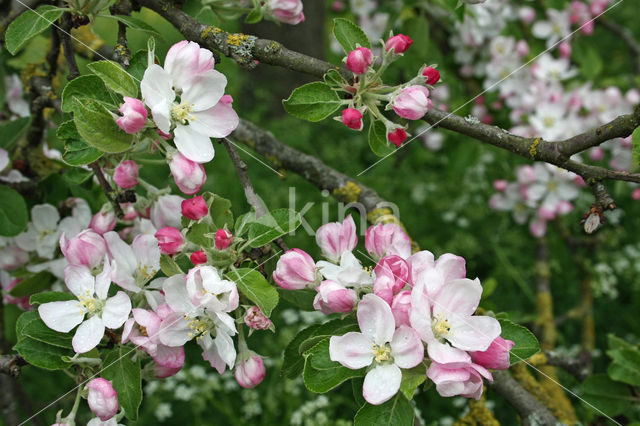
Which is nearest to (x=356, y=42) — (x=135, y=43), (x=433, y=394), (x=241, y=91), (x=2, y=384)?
(x=2, y=384)

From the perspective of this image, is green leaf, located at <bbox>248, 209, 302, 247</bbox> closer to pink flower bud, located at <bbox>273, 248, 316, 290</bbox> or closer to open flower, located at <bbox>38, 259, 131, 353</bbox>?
pink flower bud, located at <bbox>273, 248, 316, 290</bbox>

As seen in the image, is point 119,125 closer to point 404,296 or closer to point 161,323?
point 161,323

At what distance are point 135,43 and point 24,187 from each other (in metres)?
1.86

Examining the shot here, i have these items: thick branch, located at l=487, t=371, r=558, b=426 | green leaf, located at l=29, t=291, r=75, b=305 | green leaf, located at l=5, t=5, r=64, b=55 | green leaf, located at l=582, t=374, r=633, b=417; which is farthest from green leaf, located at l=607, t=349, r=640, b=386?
green leaf, located at l=5, t=5, r=64, b=55

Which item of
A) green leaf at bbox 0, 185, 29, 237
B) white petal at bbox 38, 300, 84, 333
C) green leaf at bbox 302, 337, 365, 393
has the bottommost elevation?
green leaf at bbox 0, 185, 29, 237

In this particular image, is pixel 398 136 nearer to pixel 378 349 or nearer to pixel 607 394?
pixel 378 349

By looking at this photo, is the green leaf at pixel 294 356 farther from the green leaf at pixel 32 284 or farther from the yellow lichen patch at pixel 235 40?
the green leaf at pixel 32 284

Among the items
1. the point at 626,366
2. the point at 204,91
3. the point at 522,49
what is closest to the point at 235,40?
the point at 204,91

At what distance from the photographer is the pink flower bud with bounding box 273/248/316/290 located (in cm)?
117

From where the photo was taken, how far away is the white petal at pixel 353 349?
3.57 ft

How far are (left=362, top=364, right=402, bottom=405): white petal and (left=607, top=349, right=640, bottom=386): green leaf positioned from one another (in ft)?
3.07

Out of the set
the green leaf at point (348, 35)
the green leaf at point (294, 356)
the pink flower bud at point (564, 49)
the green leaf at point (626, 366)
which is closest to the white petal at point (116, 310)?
the green leaf at point (294, 356)

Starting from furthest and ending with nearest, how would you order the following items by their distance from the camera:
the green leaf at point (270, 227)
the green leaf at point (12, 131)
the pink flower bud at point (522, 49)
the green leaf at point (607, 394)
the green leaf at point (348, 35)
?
the pink flower bud at point (522, 49), the green leaf at point (607, 394), the green leaf at point (12, 131), the green leaf at point (348, 35), the green leaf at point (270, 227)

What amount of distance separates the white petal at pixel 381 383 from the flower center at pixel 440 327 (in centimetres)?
9
